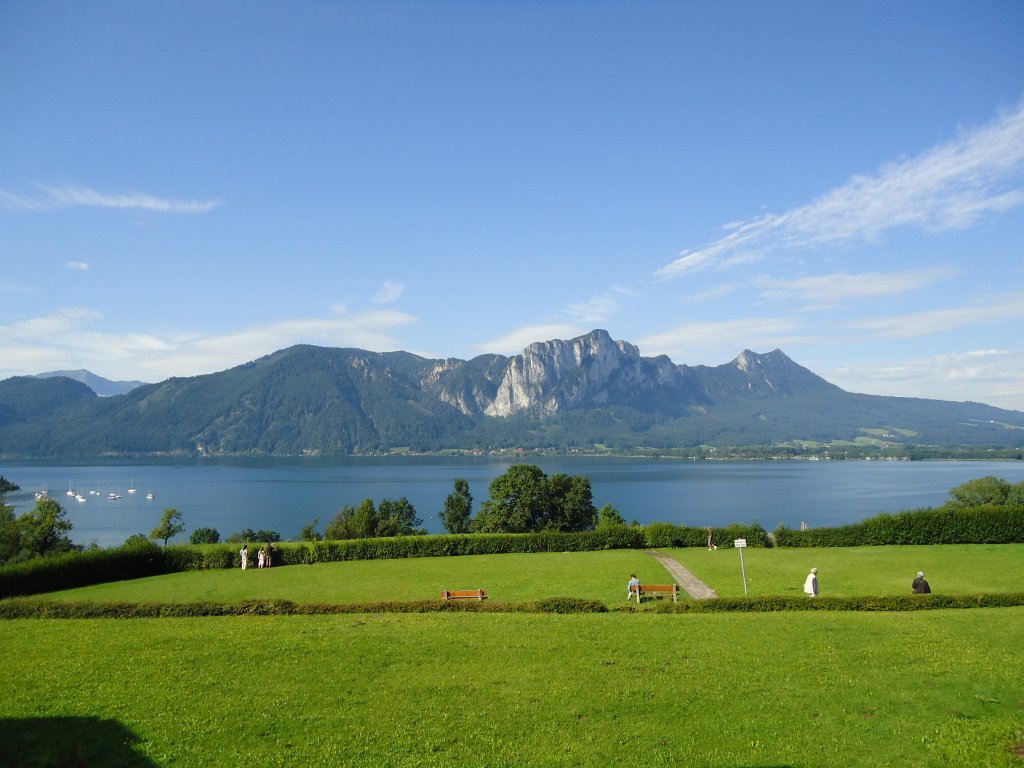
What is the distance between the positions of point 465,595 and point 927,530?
29987 mm

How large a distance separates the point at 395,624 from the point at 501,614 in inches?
144

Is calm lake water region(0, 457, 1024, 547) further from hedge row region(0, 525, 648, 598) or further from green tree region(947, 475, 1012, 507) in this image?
hedge row region(0, 525, 648, 598)

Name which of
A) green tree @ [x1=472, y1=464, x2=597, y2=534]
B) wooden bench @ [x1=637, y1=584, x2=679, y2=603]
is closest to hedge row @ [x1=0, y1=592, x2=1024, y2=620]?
wooden bench @ [x1=637, y1=584, x2=679, y2=603]

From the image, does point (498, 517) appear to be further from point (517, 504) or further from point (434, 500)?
point (434, 500)

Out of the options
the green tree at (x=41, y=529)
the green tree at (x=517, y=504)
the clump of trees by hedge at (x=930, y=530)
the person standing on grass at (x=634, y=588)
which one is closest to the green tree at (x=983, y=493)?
the clump of trees by hedge at (x=930, y=530)

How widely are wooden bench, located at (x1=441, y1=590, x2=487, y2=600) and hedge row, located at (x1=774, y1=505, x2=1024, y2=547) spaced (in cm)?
2434

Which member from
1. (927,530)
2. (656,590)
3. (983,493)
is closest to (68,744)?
(656,590)

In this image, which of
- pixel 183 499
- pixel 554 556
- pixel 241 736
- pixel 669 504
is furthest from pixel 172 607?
pixel 183 499

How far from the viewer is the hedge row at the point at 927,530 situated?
39.1m

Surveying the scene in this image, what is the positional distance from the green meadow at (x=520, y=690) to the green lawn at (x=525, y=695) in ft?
0.16

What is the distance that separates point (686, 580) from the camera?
30672mm

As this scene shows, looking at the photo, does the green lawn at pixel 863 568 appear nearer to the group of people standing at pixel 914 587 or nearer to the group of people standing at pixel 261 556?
the group of people standing at pixel 914 587

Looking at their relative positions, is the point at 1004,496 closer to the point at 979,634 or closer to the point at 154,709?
the point at 979,634

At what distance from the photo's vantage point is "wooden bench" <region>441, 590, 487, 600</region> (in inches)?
1013
